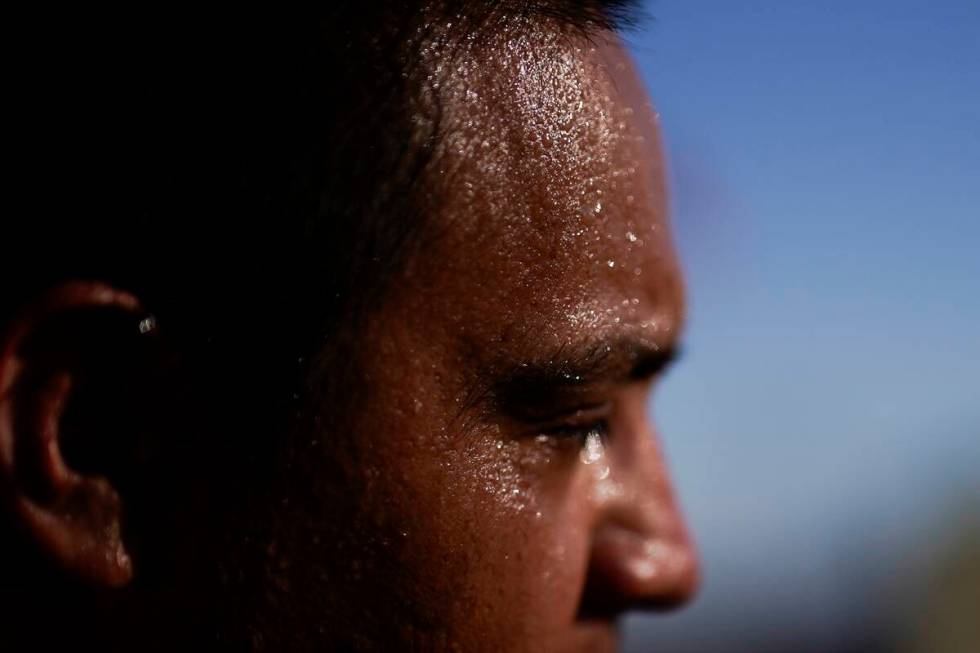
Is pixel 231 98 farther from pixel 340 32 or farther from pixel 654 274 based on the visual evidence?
pixel 654 274

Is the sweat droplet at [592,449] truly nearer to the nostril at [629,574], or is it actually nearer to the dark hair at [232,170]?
the nostril at [629,574]

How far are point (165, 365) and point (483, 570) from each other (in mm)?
469

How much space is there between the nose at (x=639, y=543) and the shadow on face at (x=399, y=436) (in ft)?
0.29

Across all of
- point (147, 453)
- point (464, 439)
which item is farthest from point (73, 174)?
point (464, 439)

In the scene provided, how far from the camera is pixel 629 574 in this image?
1.64m

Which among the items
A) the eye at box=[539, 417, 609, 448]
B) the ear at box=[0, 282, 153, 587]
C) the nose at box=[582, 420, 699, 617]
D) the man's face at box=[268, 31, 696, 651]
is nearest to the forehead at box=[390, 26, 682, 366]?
→ the man's face at box=[268, 31, 696, 651]

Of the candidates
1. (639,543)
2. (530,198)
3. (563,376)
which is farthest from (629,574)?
(530,198)

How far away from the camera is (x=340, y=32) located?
1.45 m

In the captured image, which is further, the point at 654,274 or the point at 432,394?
the point at 654,274

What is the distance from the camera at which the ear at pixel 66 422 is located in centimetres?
137

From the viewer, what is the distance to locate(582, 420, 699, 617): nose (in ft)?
5.35

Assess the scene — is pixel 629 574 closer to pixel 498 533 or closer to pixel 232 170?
pixel 498 533

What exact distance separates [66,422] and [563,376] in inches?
24.5

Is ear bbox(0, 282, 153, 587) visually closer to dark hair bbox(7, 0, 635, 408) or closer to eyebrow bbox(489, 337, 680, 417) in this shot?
dark hair bbox(7, 0, 635, 408)
